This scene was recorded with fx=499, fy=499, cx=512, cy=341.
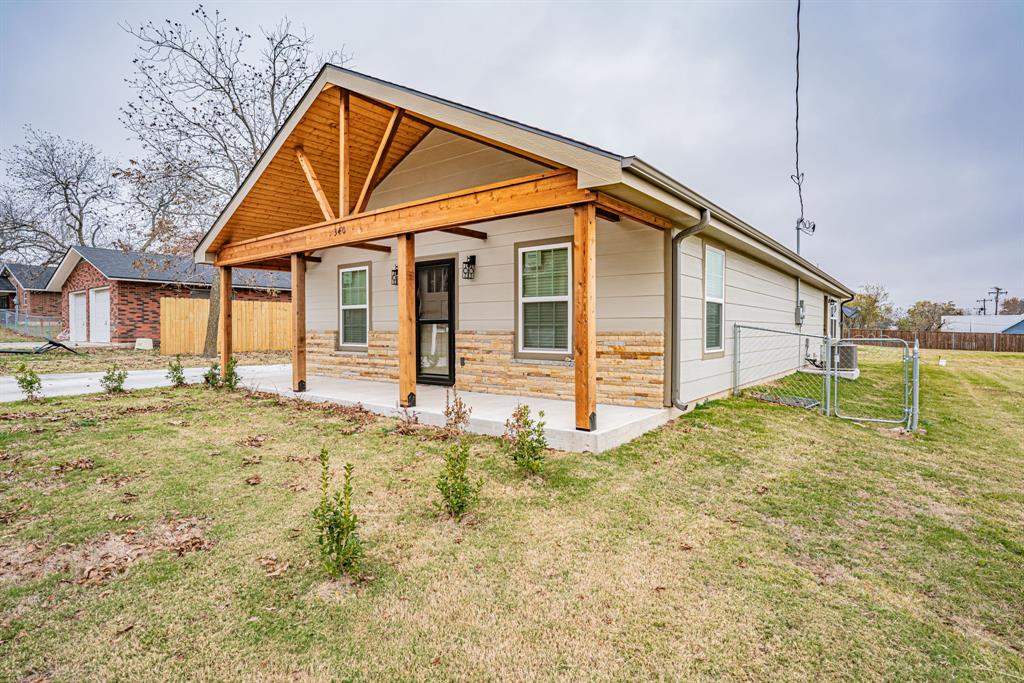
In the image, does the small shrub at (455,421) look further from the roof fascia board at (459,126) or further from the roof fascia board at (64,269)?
the roof fascia board at (64,269)

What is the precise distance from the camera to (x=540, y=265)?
6.82 m

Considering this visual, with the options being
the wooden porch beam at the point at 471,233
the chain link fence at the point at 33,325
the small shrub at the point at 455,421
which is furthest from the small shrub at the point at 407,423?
the chain link fence at the point at 33,325

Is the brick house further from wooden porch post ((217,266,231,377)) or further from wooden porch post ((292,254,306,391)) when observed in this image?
wooden porch post ((292,254,306,391))

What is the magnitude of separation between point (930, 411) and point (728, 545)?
6.38 m

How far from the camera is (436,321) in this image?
8.13m

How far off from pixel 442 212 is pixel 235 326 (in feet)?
53.3

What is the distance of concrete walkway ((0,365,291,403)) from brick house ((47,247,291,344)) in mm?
6905

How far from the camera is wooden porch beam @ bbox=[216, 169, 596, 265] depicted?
15.5ft

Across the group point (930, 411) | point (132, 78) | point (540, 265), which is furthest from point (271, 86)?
point (930, 411)

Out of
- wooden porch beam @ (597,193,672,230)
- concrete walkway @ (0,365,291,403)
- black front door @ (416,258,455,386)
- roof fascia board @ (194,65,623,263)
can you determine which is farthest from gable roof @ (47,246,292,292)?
wooden porch beam @ (597,193,672,230)

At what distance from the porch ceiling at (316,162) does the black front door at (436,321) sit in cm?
169

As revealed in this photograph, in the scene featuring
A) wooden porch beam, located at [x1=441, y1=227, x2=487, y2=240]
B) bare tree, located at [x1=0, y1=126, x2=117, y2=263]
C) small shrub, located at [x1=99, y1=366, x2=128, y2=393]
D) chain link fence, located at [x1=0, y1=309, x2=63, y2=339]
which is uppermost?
bare tree, located at [x1=0, y1=126, x2=117, y2=263]

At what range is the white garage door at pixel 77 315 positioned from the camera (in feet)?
74.4

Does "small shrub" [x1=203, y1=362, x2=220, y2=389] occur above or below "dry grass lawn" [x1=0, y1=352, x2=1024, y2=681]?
above
